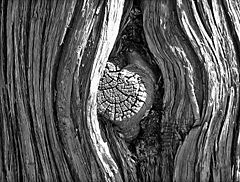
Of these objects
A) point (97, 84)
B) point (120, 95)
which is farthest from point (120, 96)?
point (97, 84)

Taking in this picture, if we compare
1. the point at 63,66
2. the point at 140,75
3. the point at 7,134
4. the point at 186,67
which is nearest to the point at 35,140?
the point at 7,134

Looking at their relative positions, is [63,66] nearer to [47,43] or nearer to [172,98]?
[47,43]

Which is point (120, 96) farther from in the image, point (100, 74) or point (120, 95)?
point (100, 74)

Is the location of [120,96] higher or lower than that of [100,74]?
lower

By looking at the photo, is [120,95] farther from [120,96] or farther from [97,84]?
[97,84]
